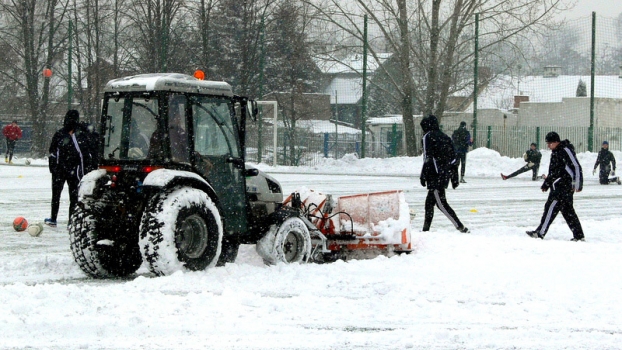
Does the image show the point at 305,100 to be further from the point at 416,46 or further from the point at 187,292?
the point at 187,292

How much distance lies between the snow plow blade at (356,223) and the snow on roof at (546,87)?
952 inches

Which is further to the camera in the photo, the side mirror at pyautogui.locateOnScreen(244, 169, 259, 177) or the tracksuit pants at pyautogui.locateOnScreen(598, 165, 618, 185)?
the tracksuit pants at pyautogui.locateOnScreen(598, 165, 618, 185)

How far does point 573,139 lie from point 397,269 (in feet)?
92.3

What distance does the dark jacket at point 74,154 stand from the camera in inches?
521

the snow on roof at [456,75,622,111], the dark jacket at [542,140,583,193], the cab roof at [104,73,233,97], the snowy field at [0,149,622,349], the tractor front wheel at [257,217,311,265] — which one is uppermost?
the snow on roof at [456,75,622,111]

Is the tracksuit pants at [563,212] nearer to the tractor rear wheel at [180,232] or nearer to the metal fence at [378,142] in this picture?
the tractor rear wheel at [180,232]


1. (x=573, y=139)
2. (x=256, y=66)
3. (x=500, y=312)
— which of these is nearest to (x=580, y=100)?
(x=573, y=139)

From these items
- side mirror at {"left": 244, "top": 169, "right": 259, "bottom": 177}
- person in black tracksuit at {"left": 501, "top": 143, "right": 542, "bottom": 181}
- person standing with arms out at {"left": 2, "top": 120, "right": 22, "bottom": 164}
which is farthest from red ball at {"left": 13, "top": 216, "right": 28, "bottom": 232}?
person standing with arms out at {"left": 2, "top": 120, "right": 22, "bottom": 164}

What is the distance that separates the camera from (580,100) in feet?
155

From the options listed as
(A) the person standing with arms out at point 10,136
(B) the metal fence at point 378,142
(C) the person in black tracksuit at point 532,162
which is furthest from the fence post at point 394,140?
(A) the person standing with arms out at point 10,136

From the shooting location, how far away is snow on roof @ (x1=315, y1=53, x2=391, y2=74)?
34.1m

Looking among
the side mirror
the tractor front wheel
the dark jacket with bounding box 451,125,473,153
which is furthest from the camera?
the dark jacket with bounding box 451,125,473,153

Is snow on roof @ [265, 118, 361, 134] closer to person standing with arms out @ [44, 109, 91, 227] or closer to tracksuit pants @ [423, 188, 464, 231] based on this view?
person standing with arms out @ [44, 109, 91, 227]

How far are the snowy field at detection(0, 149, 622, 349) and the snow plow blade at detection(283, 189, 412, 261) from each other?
0.40 m
